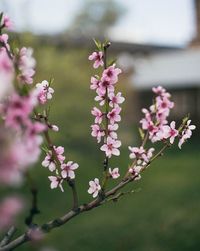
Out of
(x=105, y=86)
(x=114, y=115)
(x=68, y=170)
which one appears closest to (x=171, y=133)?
(x=114, y=115)

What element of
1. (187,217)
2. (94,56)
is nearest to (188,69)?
(187,217)

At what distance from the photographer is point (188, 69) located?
86.3 ft

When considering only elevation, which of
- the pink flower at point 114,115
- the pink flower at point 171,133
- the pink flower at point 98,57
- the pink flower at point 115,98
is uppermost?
the pink flower at point 98,57

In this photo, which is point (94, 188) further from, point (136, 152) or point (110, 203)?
point (110, 203)

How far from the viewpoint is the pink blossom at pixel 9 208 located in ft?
4.40

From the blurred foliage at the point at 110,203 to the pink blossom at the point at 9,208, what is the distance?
246 centimetres

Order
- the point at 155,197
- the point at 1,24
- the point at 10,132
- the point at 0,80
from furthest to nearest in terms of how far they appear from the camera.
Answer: the point at 155,197, the point at 1,24, the point at 10,132, the point at 0,80

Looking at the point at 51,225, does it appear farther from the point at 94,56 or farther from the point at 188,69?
the point at 188,69

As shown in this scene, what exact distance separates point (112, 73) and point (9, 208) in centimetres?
114

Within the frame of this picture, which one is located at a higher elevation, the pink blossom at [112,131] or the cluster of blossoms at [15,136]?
the cluster of blossoms at [15,136]

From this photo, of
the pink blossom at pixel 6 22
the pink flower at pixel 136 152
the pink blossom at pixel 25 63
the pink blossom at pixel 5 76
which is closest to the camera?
the pink blossom at pixel 5 76

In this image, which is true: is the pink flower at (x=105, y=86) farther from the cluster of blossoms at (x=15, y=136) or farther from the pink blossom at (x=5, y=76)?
the pink blossom at (x=5, y=76)

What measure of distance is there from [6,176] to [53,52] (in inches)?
644

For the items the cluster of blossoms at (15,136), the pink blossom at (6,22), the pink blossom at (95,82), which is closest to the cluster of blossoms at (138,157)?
the pink blossom at (95,82)
